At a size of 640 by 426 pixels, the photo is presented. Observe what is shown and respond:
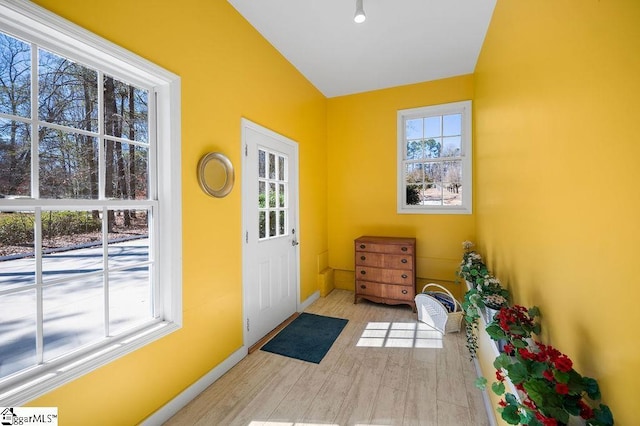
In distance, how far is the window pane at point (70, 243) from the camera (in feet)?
4.39

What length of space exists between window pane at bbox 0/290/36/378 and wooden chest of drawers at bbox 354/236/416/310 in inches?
121

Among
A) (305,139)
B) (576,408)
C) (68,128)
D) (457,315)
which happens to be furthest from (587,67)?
(305,139)

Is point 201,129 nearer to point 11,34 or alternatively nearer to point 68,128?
point 68,128

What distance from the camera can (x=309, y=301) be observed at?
376cm

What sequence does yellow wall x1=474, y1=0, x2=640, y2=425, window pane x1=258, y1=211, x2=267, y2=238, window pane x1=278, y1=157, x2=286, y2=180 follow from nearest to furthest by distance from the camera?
1. yellow wall x1=474, y1=0, x2=640, y2=425
2. window pane x1=258, y1=211, x2=267, y2=238
3. window pane x1=278, y1=157, x2=286, y2=180

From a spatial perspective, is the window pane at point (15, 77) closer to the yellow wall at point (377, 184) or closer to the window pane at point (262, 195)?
the window pane at point (262, 195)

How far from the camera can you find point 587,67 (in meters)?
0.91

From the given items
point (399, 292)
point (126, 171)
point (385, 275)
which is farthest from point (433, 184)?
point (126, 171)

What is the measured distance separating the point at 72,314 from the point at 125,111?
3.95 ft

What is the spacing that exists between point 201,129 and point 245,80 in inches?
31.2

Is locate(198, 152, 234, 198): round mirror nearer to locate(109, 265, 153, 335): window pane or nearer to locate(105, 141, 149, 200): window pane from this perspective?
locate(105, 141, 149, 200): window pane

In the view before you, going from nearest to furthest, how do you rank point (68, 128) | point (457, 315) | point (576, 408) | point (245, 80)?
1. point (576, 408)
2. point (68, 128)
3. point (245, 80)
4. point (457, 315)

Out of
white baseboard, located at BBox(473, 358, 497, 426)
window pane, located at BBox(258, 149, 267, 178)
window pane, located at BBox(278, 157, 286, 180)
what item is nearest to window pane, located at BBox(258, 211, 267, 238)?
window pane, located at BBox(258, 149, 267, 178)

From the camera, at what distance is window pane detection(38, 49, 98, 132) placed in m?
1.32
